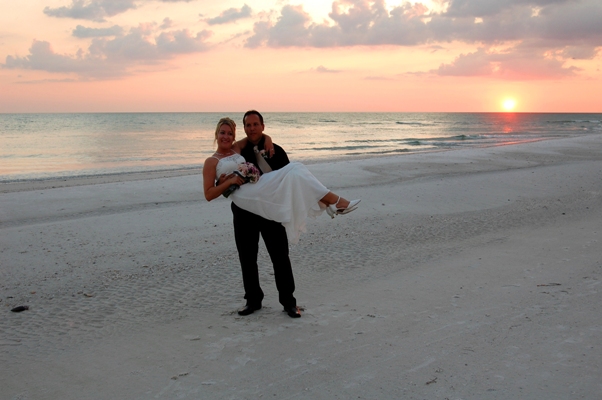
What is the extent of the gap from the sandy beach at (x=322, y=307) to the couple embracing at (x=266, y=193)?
0.66m

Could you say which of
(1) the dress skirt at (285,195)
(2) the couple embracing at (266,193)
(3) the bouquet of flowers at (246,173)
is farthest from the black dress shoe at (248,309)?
(3) the bouquet of flowers at (246,173)

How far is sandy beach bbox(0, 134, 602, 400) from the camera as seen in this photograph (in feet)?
12.0

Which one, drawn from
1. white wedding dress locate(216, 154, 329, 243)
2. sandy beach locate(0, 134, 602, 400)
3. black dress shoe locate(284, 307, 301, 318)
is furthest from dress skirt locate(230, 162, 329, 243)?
sandy beach locate(0, 134, 602, 400)

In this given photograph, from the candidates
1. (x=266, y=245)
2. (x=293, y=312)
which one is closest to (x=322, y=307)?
(x=293, y=312)

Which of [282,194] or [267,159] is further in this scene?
[267,159]

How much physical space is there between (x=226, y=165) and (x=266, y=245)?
2.77 ft

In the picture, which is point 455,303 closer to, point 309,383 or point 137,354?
point 309,383

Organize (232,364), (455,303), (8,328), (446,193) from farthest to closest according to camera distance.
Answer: (446,193), (455,303), (8,328), (232,364)

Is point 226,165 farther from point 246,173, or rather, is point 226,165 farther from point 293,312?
point 293,312

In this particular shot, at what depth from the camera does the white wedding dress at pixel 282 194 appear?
4.50 meters

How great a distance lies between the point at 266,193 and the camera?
4.50 metres

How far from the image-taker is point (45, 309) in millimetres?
5227

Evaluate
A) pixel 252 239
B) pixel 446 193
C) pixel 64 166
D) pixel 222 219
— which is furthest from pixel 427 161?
pixel 64 166

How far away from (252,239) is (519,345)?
2.43 m
